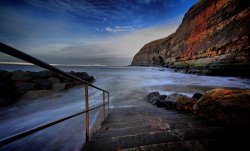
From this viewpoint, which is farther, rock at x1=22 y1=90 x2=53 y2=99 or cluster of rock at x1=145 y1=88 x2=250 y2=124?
rock at x1=22 y1=90 x2=53 y2=99

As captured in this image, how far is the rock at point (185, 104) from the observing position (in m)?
3.39

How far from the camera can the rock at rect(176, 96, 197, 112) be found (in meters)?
3.39

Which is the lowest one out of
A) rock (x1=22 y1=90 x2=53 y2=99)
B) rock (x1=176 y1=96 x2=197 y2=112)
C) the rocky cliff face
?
rock (x1=22 y1=90 x2=53 y2=99)

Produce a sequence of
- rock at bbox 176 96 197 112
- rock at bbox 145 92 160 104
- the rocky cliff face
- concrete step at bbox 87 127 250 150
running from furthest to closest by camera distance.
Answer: the rocky cliff face < rock at bbox 145 92 160 104 < rock at bbox 176 96 197 112 < concrete step at bbox 87 127 250 150

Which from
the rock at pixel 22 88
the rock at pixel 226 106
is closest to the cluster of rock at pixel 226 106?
the rock at pixel 226 106

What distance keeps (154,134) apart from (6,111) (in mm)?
6529

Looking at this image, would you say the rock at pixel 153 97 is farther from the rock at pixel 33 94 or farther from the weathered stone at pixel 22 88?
the weathered stone at pixel 22 88

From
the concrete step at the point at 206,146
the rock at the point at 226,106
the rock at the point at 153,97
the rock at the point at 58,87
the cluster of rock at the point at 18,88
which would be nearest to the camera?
the concrete step at the point at 206,146

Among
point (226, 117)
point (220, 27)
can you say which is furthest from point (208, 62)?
point (226, 117)

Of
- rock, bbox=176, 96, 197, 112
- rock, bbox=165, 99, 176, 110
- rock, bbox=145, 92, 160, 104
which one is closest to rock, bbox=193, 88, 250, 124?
rock, bbox=176, 96, 197, 112

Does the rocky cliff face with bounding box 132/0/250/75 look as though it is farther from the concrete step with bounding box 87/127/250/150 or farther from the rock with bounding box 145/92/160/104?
the concrete step with bounding box 87/127/250/150

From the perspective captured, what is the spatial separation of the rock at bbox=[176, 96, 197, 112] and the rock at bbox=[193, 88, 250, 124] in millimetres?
681

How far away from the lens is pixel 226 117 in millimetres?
1981

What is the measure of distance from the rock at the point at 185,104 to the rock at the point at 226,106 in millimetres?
681
